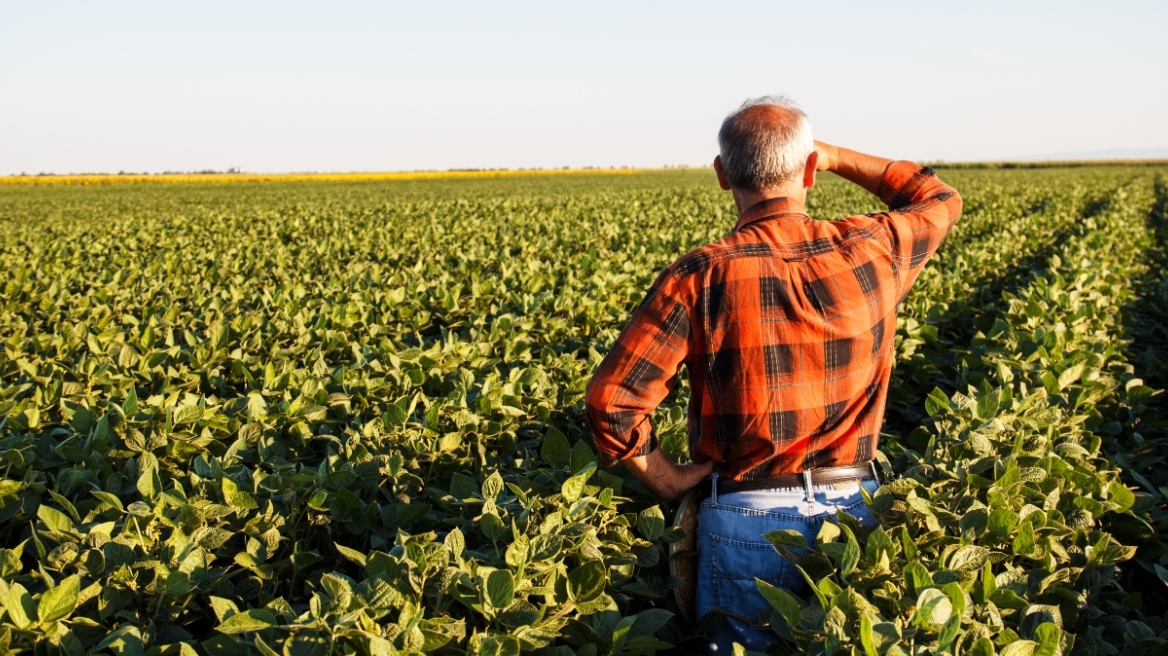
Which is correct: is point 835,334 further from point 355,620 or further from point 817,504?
point 355,620

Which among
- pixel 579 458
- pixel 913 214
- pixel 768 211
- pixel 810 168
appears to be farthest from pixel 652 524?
pixel 913 214

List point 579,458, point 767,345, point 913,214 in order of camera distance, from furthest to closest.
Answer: point 579,458 → point 913,214 → point 767,345

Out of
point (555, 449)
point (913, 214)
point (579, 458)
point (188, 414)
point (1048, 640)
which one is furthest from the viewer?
point (188, 414)

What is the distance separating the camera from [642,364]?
209 centimetres

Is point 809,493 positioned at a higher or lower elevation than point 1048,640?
higher

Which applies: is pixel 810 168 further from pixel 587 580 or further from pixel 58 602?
pixel 58 602

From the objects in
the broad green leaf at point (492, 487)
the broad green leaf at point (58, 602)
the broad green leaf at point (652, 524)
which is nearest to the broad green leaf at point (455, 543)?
the broad green leaf at point (492, 487)

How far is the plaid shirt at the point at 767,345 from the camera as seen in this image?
208 centimetres

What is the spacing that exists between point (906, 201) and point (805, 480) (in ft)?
3.20

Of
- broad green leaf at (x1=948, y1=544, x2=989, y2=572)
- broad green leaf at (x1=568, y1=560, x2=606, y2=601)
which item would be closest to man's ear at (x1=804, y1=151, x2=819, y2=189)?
broad green leaf at (x1=948, y1=544, x2=989, y2=572)

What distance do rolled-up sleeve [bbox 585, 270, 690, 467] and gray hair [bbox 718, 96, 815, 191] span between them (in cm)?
33

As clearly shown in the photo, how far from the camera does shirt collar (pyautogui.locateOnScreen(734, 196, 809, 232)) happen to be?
216cm

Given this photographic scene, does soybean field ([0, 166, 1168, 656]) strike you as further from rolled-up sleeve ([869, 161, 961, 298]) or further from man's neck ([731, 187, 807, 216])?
man's neck ([731, 187, 807, 216])

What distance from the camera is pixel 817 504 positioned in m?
2.25
